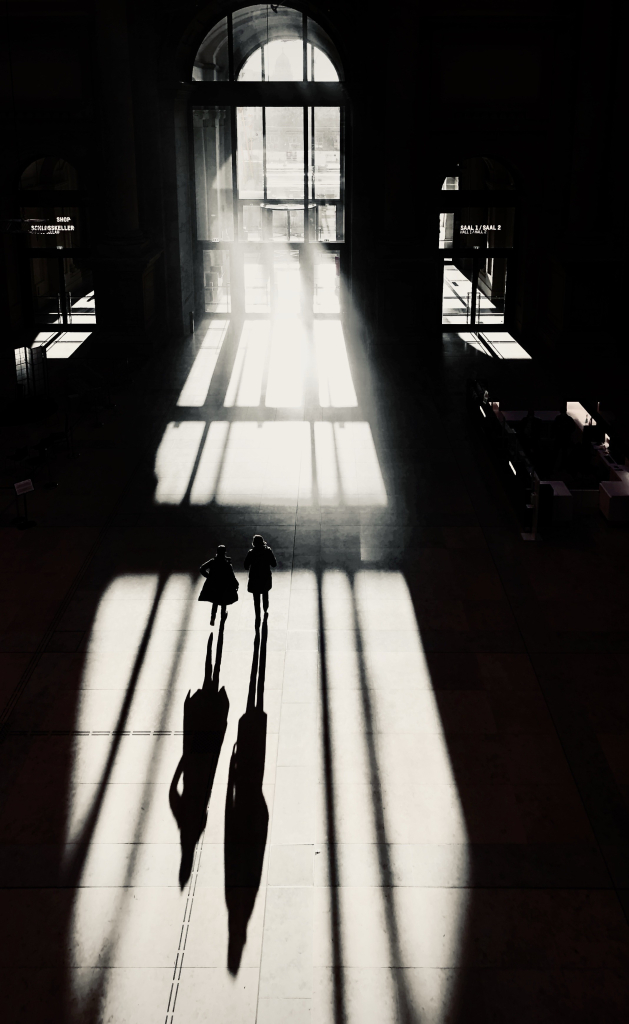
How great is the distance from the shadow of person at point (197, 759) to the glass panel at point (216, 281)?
1962 centimetres

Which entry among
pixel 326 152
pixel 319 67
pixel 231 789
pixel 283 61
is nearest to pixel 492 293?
pixel 326 152

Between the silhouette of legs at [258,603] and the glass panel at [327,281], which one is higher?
the glass panel at [327,281]

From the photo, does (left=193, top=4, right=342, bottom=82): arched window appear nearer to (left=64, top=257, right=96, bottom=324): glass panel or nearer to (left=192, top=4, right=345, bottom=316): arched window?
(left=192, top=4, right=345, bottom=316): arched window

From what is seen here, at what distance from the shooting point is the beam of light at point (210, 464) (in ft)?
50.5

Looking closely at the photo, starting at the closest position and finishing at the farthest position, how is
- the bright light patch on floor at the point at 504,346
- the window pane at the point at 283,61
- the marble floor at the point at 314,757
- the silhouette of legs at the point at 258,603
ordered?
the marble floor at the point at 314,757, the silhouette of legs at the point at 258,603, the bright light patch on floor at the point at 504,346, the window pane at the point at 283,61

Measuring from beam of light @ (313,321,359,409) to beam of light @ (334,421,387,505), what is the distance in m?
1.61

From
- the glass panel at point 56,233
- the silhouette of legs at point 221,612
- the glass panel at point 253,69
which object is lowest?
the silhouette of legs at point 221,612

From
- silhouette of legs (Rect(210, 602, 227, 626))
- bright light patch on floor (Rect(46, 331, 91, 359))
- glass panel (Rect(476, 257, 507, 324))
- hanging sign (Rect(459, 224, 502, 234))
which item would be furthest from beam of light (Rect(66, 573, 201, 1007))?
glass panel (Rect(476, 257, 507, 324))

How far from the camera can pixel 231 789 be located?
346 inches

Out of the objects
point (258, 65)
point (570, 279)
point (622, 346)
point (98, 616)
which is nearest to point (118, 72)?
point (258, 65)

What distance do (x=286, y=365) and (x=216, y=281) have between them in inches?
267

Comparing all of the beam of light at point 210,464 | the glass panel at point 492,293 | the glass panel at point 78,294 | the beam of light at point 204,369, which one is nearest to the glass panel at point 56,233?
the glass panel at point 78,294

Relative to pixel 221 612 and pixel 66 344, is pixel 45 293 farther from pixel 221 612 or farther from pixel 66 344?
pixel 221 612

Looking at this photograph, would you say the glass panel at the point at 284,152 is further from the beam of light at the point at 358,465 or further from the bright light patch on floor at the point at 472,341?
the beam of light at the point at 358,465
